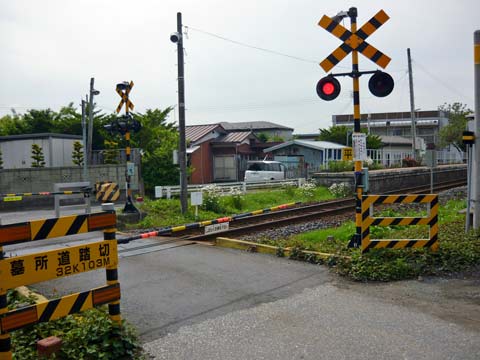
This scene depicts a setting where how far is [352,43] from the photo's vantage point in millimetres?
7258

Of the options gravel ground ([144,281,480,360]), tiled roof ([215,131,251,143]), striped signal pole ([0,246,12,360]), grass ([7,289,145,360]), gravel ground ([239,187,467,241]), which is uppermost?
tiled roof ([215,131,251,143])

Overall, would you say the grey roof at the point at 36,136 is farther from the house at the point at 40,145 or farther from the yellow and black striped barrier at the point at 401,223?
the yellow and black striped barrier at the point at 401,223

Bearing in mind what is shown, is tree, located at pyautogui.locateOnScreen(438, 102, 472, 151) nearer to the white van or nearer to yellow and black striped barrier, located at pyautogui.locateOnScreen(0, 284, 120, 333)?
the white van

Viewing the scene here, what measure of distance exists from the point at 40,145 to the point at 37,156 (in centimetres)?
76

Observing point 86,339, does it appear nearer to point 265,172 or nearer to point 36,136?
point 36,136

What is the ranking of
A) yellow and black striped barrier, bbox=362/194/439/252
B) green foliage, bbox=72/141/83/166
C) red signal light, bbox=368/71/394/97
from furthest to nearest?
green foliage, bbox=72/141/83/166 → red signal light, bbox=368/71/394/97 → yellow and black striped barrier, bbox=362/194/439/252

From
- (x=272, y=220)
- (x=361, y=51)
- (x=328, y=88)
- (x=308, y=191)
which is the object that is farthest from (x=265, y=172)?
(x=361, y=51)

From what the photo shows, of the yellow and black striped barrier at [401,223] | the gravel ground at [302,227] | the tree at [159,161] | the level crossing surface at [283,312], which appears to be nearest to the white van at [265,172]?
the tree at [159,161]

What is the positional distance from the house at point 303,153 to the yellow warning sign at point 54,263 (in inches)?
1155

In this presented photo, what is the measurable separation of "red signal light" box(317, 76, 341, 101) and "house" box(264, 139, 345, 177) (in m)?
25.2

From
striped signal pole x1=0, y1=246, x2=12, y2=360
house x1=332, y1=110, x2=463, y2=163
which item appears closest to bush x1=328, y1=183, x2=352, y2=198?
striped signal pole x1=0, y1=246, x2=12, y2=360

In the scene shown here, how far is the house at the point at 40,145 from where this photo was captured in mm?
24188

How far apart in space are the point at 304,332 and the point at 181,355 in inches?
47.5

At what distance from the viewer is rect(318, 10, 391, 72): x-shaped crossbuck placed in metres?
7.21
